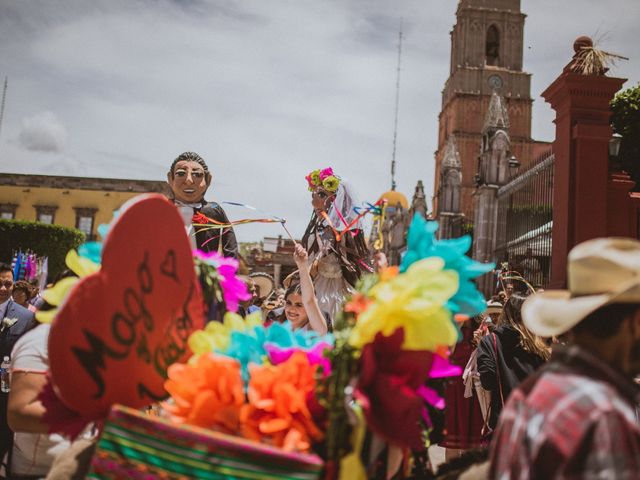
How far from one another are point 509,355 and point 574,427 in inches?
132

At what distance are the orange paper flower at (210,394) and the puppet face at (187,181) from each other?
6.17 feet

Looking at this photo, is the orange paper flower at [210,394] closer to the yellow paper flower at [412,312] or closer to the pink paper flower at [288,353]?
the pink paper flower at [288,353]

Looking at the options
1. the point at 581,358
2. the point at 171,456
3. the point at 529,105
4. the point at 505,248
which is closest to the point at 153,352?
the point at 171,456

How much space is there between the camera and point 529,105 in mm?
58125

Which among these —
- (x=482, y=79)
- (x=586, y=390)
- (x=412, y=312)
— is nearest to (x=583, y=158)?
(x=412, y=312)

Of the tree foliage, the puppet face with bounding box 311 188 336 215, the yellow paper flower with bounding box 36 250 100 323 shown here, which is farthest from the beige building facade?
the yellow paper flower with bounding box 36 250 100 323

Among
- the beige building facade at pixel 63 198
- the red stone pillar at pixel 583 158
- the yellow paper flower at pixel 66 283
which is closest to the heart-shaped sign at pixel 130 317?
the yellow paper flower at pixel 66 283

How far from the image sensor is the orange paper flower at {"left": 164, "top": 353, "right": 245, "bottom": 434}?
1.76m

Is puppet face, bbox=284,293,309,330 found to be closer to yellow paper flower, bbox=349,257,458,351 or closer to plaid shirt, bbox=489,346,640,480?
yellow paper flower, bbox=349,257,458,351

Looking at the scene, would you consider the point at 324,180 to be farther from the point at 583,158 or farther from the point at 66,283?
the point at 583,158

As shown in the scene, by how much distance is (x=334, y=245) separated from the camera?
15.2 feet

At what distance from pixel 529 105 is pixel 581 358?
61.3 m

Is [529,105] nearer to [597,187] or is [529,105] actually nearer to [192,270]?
[597,187]

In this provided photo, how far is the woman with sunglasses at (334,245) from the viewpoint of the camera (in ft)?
15.0
